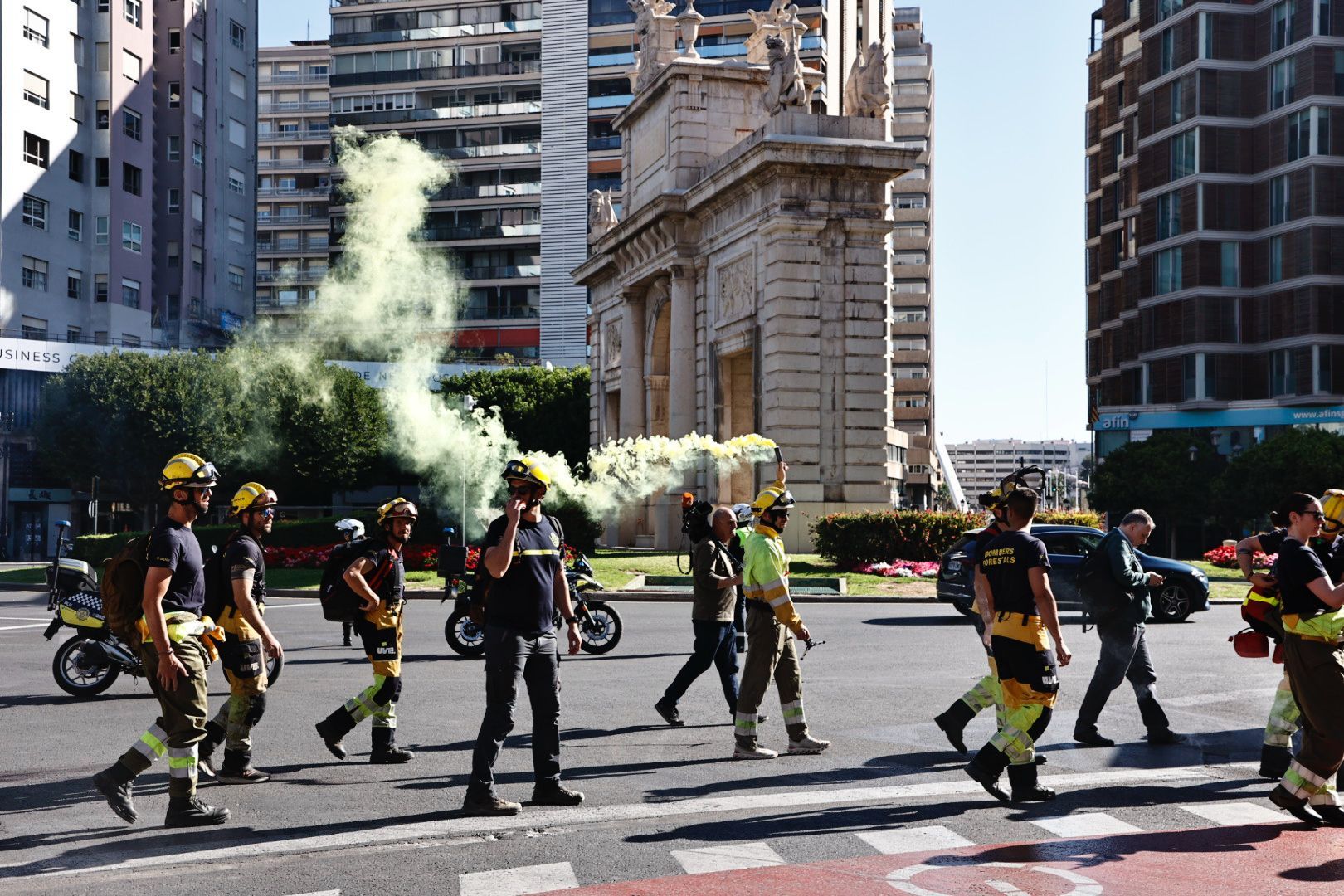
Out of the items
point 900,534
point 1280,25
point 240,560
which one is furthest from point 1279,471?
point 240,560

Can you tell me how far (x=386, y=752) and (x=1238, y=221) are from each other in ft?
200

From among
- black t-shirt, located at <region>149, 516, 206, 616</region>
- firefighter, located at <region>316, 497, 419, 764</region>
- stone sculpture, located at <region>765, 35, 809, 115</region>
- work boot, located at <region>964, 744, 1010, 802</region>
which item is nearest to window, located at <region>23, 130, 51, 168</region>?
stone sculpture, located at <region>765, 35, 809, 115</region>

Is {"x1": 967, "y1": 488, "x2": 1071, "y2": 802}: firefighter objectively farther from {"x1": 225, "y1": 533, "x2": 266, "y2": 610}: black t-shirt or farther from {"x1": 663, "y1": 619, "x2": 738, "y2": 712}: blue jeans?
{"x1": 225, "y1": 533, "x2": 266, "y2": 610}: black t-shirt

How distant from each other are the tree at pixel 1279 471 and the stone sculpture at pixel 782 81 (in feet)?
75.4

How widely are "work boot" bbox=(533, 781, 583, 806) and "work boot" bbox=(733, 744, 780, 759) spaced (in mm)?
1935

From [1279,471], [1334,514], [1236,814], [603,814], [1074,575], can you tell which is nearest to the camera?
[603,814]

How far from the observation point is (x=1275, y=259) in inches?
2450

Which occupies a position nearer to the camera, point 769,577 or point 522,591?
point 522,591

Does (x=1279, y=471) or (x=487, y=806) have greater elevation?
(x=1279, y=471)

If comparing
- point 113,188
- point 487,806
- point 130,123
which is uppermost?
point 130,123

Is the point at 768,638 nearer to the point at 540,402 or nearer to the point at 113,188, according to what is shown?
the point at 540,402

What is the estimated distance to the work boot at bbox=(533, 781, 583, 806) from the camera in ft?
27.1

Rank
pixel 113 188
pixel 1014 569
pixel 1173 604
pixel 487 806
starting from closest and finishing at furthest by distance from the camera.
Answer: pixel 487 806 → pixel 1014 569 → pixel 1173 604 → pixel 113 188

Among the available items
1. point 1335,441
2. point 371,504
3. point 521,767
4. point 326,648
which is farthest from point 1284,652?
point 371,504
